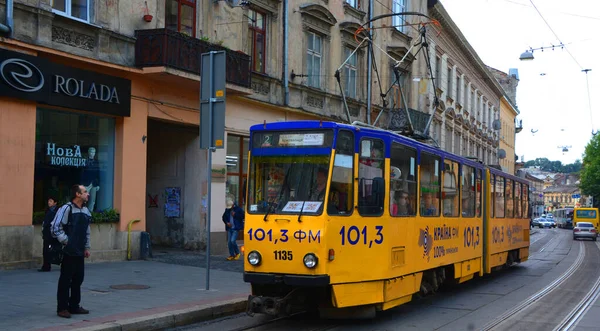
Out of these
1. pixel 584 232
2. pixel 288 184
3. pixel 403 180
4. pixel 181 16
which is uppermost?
pixel 181 16

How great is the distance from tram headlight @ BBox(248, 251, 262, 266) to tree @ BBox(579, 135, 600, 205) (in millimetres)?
74835

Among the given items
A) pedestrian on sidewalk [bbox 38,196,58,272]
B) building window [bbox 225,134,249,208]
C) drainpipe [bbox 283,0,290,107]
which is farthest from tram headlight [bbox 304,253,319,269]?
drainpipe [bbox 283,0,290,107]

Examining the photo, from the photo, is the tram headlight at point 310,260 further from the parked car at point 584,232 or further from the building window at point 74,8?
the parked car at point 584,232

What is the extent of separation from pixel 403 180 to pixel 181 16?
31.5 feet

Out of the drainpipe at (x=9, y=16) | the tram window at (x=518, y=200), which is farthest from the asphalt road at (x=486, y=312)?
the drainpipe at (x=9, y=16)

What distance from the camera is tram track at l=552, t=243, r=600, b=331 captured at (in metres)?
9.65

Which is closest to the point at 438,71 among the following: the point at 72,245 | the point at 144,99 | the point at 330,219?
the point at 144,99

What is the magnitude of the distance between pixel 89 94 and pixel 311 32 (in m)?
10.3

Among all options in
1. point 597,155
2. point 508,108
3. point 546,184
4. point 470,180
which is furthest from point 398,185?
point 546,184

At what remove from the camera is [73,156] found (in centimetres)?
1477

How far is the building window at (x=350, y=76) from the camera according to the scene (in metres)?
25.2

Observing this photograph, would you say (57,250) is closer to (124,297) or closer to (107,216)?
(124,297)

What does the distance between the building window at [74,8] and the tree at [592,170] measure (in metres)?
72.2

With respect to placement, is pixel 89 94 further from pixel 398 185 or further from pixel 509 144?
pixel 509 144
